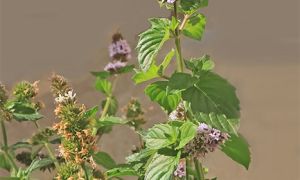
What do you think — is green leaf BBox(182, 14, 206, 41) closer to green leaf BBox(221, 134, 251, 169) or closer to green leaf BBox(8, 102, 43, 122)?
green leaf BBox(221, 134, 251, 169)

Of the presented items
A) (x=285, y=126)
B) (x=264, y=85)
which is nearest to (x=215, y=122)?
(x=285, y=126)

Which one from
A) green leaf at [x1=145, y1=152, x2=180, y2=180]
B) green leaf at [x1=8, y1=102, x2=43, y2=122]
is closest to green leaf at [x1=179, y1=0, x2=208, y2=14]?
green leaf at [x1=145, y1=152, x2=180, y2=180]

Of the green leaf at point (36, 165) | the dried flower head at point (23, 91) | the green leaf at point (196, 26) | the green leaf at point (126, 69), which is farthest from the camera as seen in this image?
the green leaf at point (126, 69)

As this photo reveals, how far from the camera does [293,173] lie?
247 centimetres

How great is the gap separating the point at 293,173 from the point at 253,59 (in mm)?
1286

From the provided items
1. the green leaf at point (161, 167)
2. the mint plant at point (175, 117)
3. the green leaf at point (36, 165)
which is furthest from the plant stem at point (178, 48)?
the green leaf at point (36, 165)

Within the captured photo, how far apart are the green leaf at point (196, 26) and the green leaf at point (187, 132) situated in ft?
0.46

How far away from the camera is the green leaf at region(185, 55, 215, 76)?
2.97 feet

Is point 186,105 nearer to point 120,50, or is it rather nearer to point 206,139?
point 206,139

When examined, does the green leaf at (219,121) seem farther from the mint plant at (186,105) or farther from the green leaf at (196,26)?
the green leaf at (196,26)

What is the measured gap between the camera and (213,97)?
871 millimetres

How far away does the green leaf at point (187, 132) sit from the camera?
0.83 metres

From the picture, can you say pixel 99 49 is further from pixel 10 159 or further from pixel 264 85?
pixel 10 159

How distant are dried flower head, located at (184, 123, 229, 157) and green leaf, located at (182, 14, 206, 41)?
143 mm
